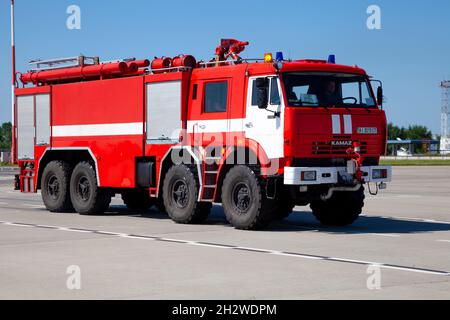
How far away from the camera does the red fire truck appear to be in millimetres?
15656

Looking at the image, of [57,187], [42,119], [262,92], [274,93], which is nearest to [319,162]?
[274,93]

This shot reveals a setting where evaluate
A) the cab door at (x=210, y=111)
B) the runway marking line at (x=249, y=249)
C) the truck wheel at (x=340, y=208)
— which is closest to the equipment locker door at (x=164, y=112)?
the cab door at (x=210, y=111)

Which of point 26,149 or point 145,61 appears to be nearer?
point 145,61

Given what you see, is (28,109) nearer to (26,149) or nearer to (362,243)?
(26,149)

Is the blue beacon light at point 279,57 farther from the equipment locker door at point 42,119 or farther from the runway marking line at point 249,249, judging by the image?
the equipment locker door at point 42,119

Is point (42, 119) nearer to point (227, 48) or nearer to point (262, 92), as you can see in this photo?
point (227, 48)

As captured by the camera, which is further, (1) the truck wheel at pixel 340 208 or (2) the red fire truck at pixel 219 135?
(1) the truck wheel at pixel 340 208

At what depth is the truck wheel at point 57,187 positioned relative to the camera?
20.5 m

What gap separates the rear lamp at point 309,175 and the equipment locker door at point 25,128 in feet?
27.9

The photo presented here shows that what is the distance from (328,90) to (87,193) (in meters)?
6.52

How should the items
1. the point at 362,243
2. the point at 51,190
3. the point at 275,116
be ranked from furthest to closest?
1. the point at 51,190
2. the point at 275,116
3. the point at 362,243
